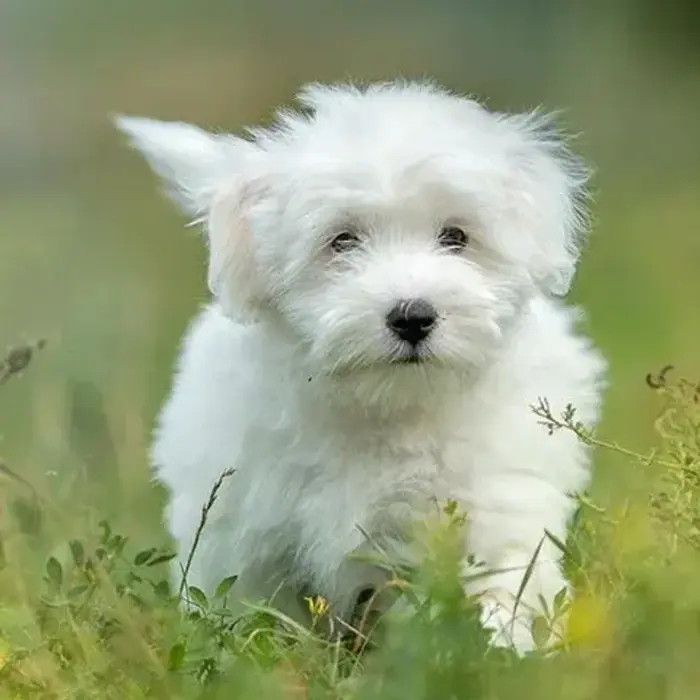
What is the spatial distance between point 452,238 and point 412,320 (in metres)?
0.22

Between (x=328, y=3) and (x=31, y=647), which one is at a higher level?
(x=328, y=3)

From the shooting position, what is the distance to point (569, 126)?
10.1 feet

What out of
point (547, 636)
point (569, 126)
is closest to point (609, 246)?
point (569, 126)

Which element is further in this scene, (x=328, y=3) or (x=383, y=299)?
(x=328, y=3)

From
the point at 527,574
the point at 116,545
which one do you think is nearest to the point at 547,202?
the point at 527,574

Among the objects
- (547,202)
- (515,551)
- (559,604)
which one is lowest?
(559,604)

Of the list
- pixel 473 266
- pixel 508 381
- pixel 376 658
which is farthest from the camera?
pixel 508 381

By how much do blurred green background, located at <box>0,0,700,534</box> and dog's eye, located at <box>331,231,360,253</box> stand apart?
2.62 feet

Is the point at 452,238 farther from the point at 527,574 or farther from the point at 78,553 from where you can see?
the point at 78,553

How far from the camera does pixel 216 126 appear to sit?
3115 millimetres

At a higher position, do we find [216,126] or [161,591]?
[216,126]

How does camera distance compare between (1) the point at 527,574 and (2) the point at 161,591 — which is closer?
(1) the point at 527,574

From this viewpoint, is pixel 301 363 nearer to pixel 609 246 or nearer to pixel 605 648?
pixel 605 648

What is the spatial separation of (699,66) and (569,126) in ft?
1.31
